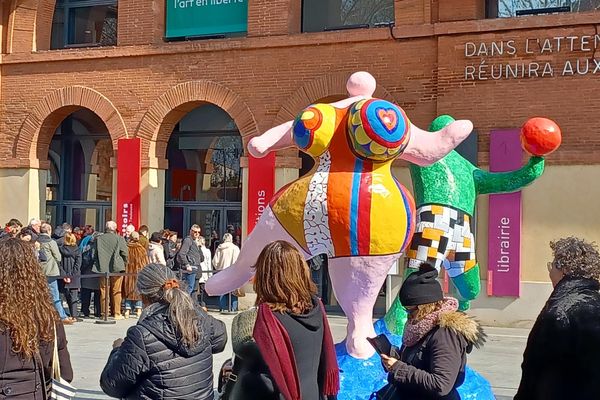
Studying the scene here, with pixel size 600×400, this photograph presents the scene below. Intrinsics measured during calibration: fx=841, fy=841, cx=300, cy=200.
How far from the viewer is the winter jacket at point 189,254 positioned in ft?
48.6

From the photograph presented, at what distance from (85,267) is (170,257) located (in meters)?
1.56

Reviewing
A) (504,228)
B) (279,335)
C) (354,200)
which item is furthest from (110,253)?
(279,335)

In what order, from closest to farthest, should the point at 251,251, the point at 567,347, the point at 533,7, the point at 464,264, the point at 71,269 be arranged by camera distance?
the point at 567,347 < the point at 251,251 < the point at 464,264 < the point at 71,269 < the point at 533,7

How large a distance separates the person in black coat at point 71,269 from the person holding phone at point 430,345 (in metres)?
10.5

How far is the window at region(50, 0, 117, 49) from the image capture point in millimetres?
18375

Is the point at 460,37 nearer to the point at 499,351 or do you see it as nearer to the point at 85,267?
the point at 499,351

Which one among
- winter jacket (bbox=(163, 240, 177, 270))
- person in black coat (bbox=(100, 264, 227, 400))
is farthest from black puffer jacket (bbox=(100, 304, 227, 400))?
winter jacket (bbox=(163, 240, 177, 270))

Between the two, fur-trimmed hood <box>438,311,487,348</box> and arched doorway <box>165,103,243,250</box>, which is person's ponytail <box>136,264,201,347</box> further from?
arched doorway <box>165,103,243,250</box>

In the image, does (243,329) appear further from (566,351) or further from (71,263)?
(71,263)

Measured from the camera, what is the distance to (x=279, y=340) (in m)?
3.69

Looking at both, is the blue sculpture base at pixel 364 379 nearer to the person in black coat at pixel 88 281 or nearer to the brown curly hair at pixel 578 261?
the brown curly hair at pixel 578 261

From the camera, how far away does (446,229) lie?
643 centimetres

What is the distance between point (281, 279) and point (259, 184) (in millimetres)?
12079

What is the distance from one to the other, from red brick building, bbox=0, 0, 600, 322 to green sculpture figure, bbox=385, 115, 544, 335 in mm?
7477
